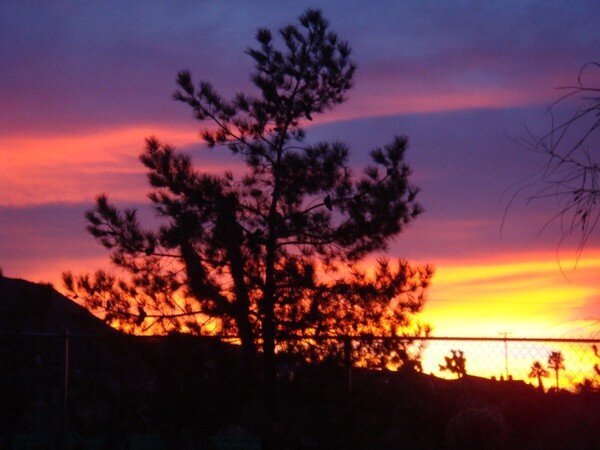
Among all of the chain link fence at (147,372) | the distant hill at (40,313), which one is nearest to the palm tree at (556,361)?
the chain link fence at (147,372)

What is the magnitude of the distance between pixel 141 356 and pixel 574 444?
17.7 feet

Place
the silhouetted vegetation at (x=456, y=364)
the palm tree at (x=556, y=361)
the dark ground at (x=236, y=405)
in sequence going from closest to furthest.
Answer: the dark ground at (x=236, y=405) → the palm tree at (x=556, y=361) → the silhouetted vegetation at (x=456, y=364)

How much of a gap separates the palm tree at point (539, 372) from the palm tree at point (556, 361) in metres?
0.09

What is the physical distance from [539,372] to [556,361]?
0.25 m

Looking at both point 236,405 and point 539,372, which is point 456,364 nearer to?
point 539,372

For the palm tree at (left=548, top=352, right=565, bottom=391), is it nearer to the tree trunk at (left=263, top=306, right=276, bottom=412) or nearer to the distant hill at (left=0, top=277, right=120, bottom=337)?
the tree trunk at (left=263, top=306, right=276, bottom=412)

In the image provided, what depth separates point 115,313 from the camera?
11.8 metres

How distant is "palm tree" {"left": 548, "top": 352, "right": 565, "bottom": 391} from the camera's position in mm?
9688

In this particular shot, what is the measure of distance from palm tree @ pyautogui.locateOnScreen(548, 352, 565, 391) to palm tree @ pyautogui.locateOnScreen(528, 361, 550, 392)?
3.7 inches

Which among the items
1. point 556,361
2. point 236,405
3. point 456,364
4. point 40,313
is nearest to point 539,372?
point 556,361

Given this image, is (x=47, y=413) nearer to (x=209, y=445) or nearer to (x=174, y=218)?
(x=174, y=218)

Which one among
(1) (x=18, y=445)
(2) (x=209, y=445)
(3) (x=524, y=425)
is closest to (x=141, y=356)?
(1) (x=18, y=445)

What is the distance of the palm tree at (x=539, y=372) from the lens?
9.82 meters

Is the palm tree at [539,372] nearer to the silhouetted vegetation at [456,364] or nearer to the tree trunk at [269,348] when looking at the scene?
the silhouetted vegetation at [456,364]
